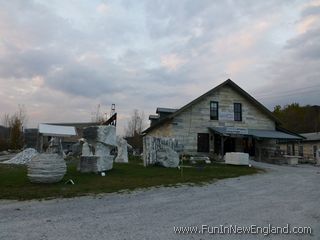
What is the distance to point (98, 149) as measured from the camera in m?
18.5

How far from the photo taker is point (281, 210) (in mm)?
A: 9531

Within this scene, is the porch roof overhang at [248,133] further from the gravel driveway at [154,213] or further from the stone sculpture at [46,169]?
the stone sculpture at [46,169]

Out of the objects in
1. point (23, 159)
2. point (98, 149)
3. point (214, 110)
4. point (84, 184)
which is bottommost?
point (84, 184)

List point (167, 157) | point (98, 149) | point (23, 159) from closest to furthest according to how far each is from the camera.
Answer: point (98, 149)
point (167, 157)
point (23, 159)

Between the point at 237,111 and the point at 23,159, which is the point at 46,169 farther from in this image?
the point at 237,111

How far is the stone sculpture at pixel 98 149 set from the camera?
17.2 metres

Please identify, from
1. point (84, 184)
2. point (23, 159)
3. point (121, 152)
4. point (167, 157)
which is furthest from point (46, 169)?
point (121, 152)

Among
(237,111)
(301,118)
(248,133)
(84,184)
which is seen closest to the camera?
(84,184)

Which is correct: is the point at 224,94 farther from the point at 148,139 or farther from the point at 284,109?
the point at 284,109

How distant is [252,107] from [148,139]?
1622 centimetres

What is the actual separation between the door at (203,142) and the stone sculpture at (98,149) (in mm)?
15070

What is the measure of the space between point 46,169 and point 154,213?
582 centimetres

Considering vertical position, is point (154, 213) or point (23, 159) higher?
point (23, 159)

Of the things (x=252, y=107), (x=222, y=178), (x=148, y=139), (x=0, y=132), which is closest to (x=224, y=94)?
(x=252, y=107)
